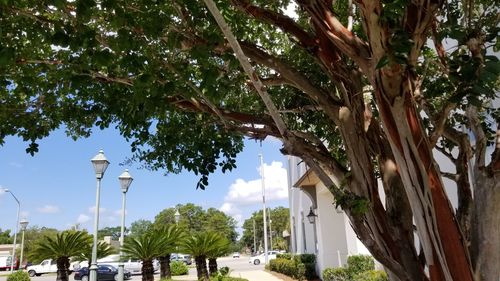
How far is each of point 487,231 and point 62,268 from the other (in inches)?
670

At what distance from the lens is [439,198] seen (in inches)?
132

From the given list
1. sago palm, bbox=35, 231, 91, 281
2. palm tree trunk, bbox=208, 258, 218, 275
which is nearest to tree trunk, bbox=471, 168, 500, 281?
palm tree trunk, bbox=208, 258, 218, 275

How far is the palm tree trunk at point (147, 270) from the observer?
16.1 meters

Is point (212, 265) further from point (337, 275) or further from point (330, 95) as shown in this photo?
point (330, 95)

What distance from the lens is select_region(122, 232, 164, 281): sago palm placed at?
53.8 feet

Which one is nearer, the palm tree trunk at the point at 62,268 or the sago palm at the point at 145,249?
the sago palm at the point at 145,249

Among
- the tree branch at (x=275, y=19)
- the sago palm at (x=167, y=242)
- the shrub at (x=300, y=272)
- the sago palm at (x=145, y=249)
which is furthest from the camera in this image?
the shrub at (x=300, y=272)

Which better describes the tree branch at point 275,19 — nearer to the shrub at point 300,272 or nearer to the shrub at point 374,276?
the shrub at point 374,276

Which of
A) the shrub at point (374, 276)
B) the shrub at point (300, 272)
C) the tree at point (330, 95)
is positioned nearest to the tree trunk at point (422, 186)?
the tree at point (330, 95)

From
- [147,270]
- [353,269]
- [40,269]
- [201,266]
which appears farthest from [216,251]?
[40,269]

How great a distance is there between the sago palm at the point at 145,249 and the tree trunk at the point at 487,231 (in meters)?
14.1

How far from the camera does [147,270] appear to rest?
53.7 feet

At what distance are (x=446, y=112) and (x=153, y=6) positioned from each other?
102 inches

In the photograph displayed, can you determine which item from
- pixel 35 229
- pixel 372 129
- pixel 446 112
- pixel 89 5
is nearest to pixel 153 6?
pixel 89 5
